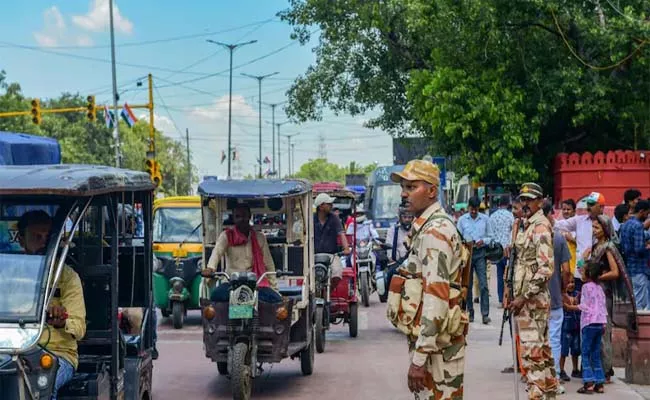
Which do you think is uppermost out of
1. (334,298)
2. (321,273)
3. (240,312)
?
(321,273)

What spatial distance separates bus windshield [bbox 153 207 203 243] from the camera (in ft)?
58.3

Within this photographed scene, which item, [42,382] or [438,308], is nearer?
[42,382]

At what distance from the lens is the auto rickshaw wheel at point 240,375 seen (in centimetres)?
1016

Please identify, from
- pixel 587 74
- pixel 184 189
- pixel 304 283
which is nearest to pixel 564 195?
pixel 587 74

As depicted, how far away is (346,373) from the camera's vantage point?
12344 mm

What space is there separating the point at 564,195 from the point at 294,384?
17.2m

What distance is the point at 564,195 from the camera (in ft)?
90.4

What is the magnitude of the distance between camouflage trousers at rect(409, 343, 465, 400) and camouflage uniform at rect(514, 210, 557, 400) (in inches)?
116

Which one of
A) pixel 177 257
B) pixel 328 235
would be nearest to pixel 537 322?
pixel 328 235

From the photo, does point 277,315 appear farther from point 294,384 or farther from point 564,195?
point 564,195

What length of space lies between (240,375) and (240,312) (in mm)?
603

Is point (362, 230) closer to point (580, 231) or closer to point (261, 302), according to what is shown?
point (580, 231)

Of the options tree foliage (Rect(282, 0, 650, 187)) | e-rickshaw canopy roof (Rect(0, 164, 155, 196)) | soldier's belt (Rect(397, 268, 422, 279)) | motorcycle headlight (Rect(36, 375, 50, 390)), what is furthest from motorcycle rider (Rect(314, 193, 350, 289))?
tree foliage (Rect(282, 0, 650, 187))

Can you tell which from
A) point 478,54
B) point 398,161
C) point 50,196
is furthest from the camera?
point 398,161
